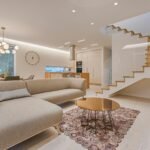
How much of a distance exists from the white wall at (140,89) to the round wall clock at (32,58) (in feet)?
18.0

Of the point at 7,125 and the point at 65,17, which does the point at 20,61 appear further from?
the point at 7,125

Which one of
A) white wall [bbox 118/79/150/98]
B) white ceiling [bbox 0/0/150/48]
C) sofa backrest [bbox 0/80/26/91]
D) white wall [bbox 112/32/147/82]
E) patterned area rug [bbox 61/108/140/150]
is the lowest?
patterned area rug [bbox 61/108/140/150]

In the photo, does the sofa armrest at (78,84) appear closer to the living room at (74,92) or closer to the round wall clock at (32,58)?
the living room at (74,92)

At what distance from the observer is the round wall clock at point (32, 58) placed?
23.1 feet

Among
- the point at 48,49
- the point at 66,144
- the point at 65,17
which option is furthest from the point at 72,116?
the point at 48,49

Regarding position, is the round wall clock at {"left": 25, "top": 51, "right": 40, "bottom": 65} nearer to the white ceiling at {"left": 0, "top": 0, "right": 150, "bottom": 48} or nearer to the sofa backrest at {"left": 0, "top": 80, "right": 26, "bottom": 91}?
the white ceiling at {"left": 0, "top": 0, "right": 150, "bottom": 48}

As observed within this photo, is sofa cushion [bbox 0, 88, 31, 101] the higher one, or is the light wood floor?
sofa cushion [bbox 0, 88, 31, 101]

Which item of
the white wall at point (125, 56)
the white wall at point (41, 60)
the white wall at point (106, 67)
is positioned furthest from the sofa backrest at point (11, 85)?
the white wall at point (106, 67)

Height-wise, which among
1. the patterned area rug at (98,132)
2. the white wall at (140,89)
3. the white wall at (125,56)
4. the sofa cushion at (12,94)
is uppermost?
the white wall at (125,56)

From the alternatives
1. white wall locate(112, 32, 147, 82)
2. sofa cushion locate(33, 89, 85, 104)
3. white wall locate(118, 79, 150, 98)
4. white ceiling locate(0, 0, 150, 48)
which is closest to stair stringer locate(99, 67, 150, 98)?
white wall locate(112, 32, 147, 82)

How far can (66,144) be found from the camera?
5.61 feet

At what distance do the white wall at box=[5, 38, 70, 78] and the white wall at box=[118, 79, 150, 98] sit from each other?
538 cm

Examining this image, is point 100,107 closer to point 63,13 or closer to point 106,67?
point 63,13

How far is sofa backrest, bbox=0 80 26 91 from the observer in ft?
8.06
